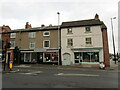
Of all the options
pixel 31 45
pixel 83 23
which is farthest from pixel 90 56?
pixel 31 45

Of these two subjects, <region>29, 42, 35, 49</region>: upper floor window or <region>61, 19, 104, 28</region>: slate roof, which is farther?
<region>29, 42, 35, 49</region>: upper floor window

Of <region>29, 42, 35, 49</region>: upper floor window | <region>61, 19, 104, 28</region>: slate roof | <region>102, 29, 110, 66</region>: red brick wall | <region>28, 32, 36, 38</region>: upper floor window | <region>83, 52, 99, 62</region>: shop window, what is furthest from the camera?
<region>28, 32, 36, 38</region>: upper floor window

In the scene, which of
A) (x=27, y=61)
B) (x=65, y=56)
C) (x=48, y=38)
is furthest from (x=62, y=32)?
(x=27, y=61)

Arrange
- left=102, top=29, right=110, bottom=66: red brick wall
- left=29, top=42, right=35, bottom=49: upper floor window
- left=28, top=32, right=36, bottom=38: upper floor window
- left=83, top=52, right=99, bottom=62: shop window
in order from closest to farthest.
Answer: left=102, top=29, right=110, bottom=66: red brick wall < left=83, top=52, right=99, bottom=62: shop window < left=29, top=42, right=35, bottom=49: upper floor window < left=28, top=32, right=36, bottom=38: upper floor window

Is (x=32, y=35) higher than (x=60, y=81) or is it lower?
higher

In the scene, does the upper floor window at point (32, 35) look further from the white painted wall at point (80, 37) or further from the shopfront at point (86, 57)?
the shopfront at point (86, 57)

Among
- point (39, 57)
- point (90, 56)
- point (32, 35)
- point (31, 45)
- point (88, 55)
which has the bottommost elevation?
point (39, 57)

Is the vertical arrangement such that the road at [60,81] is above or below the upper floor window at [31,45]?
below

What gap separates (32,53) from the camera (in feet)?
85.4

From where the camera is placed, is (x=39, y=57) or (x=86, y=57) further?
(x=39, y=57)

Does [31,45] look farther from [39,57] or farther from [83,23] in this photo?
[83,23]

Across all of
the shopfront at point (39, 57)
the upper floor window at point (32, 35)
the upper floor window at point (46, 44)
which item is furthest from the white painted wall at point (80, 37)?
the upper floor window at point (32, 35)

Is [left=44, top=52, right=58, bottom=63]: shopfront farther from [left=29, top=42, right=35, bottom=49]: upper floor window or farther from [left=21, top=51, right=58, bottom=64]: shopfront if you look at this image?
[left=29, top=42, right=35, bottom=49]: upper floor window

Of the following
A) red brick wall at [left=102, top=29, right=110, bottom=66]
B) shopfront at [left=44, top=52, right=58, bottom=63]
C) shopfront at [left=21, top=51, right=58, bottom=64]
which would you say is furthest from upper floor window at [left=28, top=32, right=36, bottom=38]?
red brick wall at [left=102, top=29, right=110, bottom=66]
